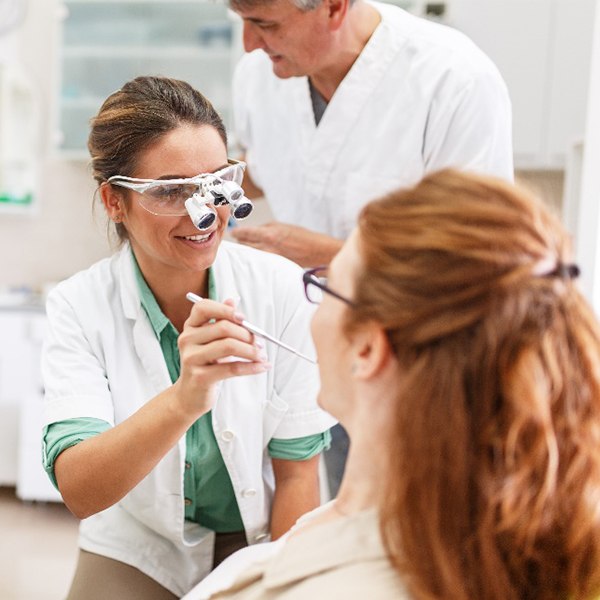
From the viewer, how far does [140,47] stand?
4.02m

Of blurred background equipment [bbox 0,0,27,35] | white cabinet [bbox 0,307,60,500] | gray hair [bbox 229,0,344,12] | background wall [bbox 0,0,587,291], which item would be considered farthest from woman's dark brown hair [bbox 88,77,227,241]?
blurred background equipment [bbox 0,0,27,35]

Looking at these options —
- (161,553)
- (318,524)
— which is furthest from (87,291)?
(318,524)

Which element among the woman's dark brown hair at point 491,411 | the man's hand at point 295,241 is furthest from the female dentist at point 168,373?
the woman's dark brown hair at point 491,411

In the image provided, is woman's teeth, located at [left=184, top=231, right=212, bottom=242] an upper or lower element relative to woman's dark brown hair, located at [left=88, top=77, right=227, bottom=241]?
lower

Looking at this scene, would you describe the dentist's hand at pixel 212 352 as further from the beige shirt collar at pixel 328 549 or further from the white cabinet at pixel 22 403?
the white cabinet at pixel 22 403

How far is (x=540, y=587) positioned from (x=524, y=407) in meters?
0.20

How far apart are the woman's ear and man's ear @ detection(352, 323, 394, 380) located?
2.44 ft

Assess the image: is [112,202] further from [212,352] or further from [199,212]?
[212,352]

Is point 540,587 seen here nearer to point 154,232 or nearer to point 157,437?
point 157,437

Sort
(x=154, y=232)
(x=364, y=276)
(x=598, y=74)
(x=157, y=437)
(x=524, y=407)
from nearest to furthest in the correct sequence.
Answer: (x=524, y=407) → (x=364, y=276) → (x=157, y=437) → (x=154, y=232) → (x=598, y=74)

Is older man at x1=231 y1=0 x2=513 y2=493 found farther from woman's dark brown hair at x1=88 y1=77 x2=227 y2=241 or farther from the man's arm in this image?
woman's dark brown hair at x1=88 y1=77 x2=227 y2=241

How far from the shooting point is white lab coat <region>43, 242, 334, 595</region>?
1.52m

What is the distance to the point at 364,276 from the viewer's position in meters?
0.92

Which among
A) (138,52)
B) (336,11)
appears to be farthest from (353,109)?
(138,52)
